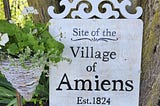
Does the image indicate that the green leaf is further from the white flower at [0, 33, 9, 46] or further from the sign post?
the sign post

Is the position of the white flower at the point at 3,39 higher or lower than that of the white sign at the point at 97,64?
higher

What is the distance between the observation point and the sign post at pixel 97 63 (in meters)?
1.62

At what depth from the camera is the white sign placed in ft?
5.33

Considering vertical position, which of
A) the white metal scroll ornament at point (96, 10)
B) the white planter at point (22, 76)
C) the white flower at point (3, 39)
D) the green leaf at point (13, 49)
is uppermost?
the white metal scroll ornament at point (96, 10)

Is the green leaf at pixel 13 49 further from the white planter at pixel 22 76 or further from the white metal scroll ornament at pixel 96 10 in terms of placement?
the white metal scroll ornament at pixel 96 10

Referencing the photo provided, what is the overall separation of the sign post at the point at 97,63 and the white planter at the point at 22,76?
0.59 ft

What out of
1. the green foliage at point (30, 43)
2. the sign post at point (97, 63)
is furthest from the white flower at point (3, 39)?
the sign post at point (97, 63)

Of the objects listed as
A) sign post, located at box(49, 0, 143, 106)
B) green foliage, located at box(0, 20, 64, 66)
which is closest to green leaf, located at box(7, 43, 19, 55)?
green foliage, located at box(0, 20, 64, 66)

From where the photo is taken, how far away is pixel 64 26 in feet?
5.33

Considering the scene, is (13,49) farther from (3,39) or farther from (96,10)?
(96,10)

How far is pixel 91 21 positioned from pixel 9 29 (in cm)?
35

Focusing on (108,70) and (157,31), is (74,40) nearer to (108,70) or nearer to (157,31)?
(108,70)

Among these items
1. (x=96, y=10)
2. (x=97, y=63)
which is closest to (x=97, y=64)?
(x=97, y=63)

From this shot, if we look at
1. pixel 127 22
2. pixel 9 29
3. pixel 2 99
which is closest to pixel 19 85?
pixel 9 29
